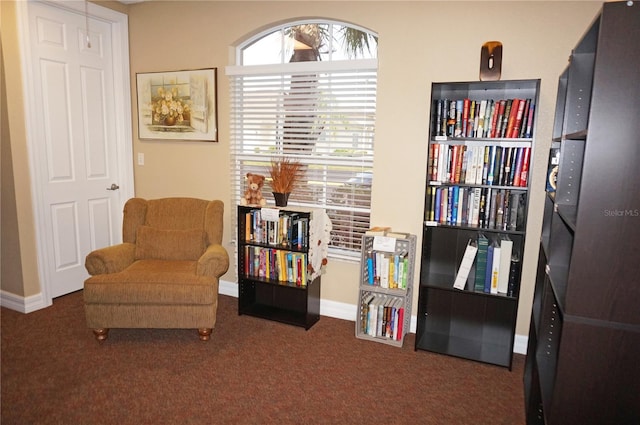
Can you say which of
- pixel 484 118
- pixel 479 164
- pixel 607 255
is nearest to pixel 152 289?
pixel 479 164

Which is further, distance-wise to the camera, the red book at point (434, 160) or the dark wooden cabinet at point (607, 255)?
the red book at point (434, 160)

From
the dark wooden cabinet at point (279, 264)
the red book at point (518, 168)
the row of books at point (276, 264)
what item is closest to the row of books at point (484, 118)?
the red book at point (518, 168)

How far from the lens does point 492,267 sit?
8.77ft

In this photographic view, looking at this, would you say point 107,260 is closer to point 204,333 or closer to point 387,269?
point 204,333

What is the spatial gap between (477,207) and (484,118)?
55 centimetres

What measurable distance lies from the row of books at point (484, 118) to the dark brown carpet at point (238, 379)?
1459 mm

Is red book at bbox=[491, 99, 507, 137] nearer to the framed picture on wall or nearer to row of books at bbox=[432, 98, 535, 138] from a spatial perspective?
row of books at bbox=[432, 98, 535, 138]

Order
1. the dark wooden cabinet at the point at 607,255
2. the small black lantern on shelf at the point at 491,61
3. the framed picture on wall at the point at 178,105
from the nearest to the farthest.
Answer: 1. the dark wooden cabinet at the point at 607,255
2. the small black lantern on shelf at the point at 491,61
3. the framed picture on wall at the point at 178,105

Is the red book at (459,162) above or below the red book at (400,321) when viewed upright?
above

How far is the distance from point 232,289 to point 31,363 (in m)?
1.59

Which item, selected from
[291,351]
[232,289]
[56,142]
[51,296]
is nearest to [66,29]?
[56,142]

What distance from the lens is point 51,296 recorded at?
11.6 feet

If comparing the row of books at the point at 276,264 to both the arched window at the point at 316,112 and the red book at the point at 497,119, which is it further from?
the red book at the point at 497,119

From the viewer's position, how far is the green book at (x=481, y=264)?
268 centimetres
